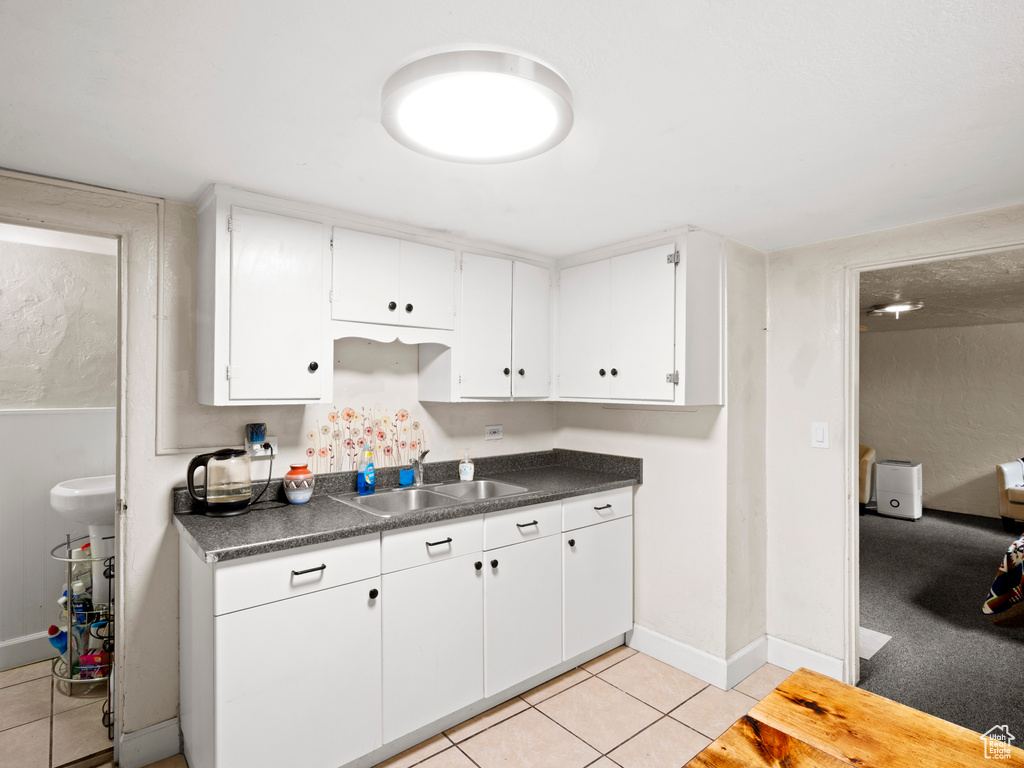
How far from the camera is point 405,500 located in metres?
2.73

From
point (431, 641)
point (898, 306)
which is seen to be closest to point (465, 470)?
point (431, 641)

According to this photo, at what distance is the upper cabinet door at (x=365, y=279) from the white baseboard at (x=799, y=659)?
2.58 meters

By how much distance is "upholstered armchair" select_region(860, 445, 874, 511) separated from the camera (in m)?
6.16

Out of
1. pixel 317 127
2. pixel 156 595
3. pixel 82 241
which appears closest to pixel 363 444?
pixel 156 595

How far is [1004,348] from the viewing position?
232 inches

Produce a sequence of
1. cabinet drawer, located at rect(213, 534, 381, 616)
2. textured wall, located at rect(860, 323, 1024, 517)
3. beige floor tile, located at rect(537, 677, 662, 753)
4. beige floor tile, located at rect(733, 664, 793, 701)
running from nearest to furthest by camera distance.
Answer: cabinet drawer, located at rect(213, 534, 381, 616)
beige floor tile, located at rect(537, 677, 662, 753)
beige floor tile, located at rect(733, 664, 793, 701)
textured wall, located at rect(860, 323, 1024, 517)

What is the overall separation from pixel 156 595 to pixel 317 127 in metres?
1.89

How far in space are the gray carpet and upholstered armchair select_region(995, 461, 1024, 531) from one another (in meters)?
0.17

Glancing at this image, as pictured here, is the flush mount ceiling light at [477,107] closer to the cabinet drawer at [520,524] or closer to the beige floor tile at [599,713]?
the cabinet drawer at [520,524]

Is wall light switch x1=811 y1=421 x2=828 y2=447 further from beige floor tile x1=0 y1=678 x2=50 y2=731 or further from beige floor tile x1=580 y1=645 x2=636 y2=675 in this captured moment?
beige floor tile x1=0 y1=678 x2=50 y2=731

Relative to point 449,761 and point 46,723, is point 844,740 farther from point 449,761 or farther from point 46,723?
point 46,723

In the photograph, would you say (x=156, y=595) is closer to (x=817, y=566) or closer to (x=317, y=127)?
(x=317, y=127)

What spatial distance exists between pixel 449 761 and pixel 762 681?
1.61 m

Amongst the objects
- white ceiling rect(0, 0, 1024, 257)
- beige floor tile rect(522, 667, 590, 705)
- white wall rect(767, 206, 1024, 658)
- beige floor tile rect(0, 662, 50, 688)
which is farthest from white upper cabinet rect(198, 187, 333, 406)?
white wall rect(767, 206, 1024, 658)
